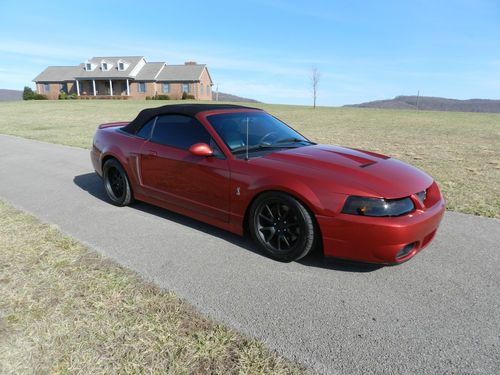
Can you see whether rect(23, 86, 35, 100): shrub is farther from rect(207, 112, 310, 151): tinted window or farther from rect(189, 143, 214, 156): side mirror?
rect(189, 143, 214, 156): side mirror

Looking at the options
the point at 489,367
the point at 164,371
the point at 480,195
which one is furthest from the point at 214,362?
the point at 480,195

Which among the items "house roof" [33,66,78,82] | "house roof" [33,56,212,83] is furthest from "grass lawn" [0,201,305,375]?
"house roof" [33,66,78,82]

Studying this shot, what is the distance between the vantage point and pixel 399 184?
3215 mm

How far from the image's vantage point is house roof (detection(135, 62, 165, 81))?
192ft

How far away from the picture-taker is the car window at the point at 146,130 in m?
4.68

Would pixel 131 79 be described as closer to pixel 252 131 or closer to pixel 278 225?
pixel 252 131

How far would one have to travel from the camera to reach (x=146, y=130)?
15.5 ft

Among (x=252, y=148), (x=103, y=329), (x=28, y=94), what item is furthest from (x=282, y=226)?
(x=28, y=94)

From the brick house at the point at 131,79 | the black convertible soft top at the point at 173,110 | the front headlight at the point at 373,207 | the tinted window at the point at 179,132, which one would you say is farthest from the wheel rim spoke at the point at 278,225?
the brick house at the point at 131,79

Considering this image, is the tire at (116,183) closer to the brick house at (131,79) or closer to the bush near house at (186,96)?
the bush near house at (186,96)

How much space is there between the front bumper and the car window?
261 cm

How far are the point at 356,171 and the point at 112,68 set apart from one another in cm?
6367

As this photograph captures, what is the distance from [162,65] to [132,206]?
61269 mm

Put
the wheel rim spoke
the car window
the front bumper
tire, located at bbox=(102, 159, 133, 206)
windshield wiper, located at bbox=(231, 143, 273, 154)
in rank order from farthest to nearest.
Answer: tire, located at bbox=(102, 159, 133, 206)
the car window
windshield wiper, located at bbox=(231, 143, 273, 154)
the wheel rim spoke
the front bumper
